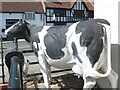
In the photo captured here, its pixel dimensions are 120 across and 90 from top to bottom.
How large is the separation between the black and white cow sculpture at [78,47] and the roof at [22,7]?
65.7 feet

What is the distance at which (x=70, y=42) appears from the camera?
91.4 inches

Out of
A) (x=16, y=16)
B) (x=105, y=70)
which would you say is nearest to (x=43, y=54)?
(x=105, y=70)

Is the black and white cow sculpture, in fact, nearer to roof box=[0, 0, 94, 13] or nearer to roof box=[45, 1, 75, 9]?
roof box=[0, 0, 94, 13]

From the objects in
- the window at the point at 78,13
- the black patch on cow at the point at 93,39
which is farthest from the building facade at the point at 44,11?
the black patch on cow at the point at 93,39

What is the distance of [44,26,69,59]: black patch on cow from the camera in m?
2.44

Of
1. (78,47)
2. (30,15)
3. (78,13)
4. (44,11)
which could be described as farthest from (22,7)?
(78,47)

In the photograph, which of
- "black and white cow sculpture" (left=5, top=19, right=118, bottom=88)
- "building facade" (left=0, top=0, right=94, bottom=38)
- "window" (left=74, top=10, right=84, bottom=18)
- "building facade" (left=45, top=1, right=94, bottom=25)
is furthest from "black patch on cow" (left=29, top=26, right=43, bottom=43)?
"window" (left=74, top=10, right=84, bottom=18)

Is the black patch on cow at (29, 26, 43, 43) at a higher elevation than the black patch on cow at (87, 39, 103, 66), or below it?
higher

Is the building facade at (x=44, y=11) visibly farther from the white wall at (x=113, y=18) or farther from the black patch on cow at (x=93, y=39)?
the black patch on cow at (x=93, y=39)

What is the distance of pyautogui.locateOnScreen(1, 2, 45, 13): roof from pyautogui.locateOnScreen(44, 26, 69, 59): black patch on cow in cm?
2011

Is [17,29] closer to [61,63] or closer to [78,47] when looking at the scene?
[61,63]

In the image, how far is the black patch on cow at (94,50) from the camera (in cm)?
214

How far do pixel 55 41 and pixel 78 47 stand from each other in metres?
→ 0.39

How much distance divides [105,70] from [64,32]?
695 millimetres
